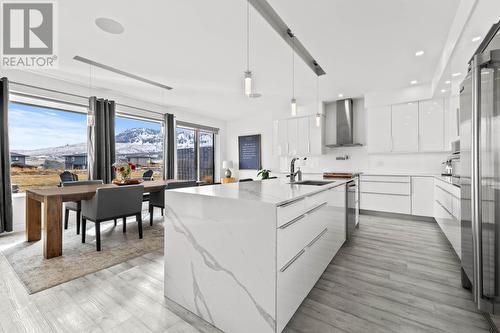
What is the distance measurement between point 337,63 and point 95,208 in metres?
3.87

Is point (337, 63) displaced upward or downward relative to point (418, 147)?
upward

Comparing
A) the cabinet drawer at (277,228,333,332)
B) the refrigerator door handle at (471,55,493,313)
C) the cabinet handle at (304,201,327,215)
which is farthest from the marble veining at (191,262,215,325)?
the refrigerator door handle at (471,55,493,313)

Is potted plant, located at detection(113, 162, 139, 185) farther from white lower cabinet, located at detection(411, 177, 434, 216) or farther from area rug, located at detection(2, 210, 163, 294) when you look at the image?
white lower cabinet, located at detection(411, 177, 434, 216)

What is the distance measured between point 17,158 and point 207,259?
4.39 meters

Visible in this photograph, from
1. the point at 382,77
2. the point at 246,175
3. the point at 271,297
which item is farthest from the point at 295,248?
the point at 246,175

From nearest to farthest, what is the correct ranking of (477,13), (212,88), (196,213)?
1. (196,213)
2. (477,13)
3. (212,88)

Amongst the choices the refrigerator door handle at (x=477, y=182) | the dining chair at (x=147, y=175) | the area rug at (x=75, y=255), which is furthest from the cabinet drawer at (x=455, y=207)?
the dining chair at (x=147, y=175)

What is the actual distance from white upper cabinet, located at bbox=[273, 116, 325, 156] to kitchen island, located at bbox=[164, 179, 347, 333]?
393 cm

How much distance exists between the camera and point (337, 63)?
3414 mm

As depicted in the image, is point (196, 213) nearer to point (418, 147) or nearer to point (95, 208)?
point (95, 208)

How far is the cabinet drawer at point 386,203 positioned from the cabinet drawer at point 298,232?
3153 millimetres

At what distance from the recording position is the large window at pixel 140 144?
5.20 meters

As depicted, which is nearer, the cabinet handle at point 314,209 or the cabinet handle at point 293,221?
the cabinet handle at point 293,221

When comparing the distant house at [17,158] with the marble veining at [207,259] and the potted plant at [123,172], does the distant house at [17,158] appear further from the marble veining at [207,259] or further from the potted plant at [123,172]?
the marble veining at [207,259]
